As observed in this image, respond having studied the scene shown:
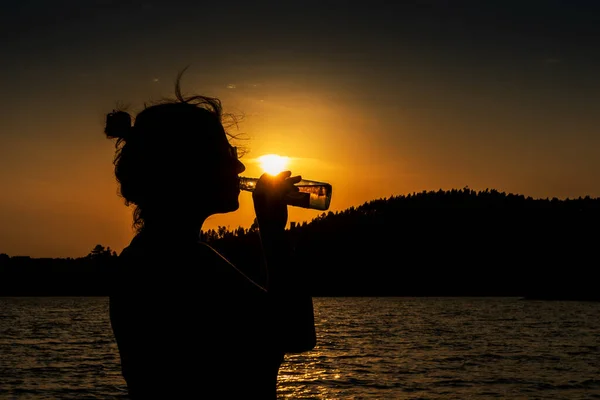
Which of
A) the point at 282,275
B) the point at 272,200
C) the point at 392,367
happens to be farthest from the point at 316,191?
the point at 392,367

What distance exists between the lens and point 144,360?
172 centimetres

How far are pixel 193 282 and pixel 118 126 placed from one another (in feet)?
1.55

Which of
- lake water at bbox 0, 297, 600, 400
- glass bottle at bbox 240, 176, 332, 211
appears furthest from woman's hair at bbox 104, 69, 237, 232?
lake water at bbox 0, 297, 600, 400

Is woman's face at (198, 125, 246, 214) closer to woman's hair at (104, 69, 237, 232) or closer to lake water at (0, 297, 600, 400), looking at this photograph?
woman's hair at (104, 69, 237, 232)

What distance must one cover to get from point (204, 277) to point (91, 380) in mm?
36051

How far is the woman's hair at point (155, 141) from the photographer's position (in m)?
1.83

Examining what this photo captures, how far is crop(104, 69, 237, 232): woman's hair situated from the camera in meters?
1.83

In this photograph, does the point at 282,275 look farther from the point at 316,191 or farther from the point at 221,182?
the point at 316,191

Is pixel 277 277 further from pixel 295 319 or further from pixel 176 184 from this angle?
pixel 176 184

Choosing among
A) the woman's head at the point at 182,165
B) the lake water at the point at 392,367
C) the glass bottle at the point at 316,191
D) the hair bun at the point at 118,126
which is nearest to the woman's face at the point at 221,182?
the woman's head at the point at 182,165

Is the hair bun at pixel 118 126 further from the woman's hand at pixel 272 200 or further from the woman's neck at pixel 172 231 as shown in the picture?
the woman's hand at pixel 272 200

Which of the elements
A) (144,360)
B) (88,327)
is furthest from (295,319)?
(88,327)

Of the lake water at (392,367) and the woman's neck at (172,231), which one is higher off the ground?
the woman's neck at (172,231)

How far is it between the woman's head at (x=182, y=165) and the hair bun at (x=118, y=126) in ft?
0.14
